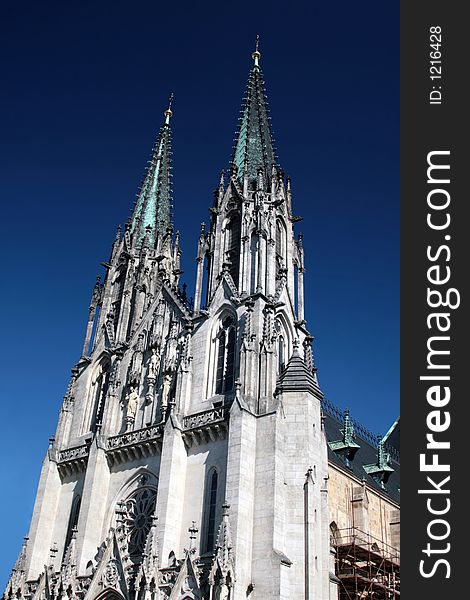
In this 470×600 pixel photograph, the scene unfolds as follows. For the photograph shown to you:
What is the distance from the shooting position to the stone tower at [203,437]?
29.1 metres

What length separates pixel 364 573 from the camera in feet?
124

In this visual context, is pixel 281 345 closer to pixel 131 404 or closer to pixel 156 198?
pixel 131 404

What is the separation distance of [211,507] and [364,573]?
11.6 m

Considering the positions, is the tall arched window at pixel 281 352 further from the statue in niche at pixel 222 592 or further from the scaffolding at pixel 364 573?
the statue in niche at pixel 222 592

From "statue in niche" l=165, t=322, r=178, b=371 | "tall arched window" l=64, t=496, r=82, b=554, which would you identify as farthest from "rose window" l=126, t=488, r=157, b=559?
"statue in niche" l=165, t=322, r=178, b=371

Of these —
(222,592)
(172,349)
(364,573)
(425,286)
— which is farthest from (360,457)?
(425,286)

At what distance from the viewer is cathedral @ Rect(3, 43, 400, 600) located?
96.1 feet

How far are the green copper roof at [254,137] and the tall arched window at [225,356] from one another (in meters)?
10.3

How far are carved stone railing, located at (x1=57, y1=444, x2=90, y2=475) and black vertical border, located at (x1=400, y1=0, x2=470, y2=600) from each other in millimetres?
26245

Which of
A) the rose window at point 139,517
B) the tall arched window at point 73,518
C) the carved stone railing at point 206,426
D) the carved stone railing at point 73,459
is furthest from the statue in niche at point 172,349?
the tall arched window at point 73,518

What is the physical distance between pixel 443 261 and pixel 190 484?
20.3 metres

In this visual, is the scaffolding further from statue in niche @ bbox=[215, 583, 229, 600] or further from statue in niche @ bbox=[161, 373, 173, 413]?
statue in niche @ bbox=[161, 373, 173, 413]

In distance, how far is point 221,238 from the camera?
40625 millimetres

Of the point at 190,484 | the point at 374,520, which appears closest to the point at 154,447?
the point at 190,484
